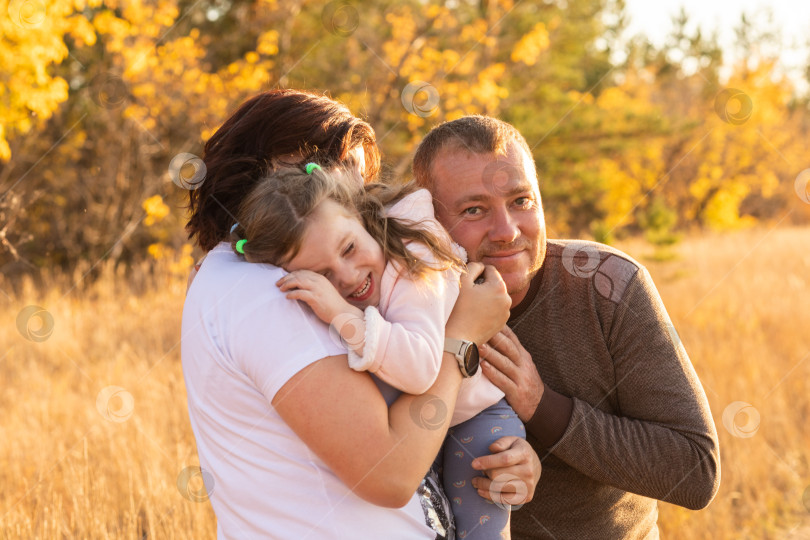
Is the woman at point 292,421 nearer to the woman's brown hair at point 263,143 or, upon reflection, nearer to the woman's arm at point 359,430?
the woman's arm at point 359,430

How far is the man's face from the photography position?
2143 mm

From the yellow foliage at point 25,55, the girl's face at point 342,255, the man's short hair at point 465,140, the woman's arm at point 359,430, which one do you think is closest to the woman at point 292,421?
the woman's arm at point 359,430

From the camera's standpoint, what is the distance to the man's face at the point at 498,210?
7.03ft

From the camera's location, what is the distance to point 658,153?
53.3 feet

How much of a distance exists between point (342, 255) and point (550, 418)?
0.76 m

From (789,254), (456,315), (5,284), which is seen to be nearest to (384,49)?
(5,284)

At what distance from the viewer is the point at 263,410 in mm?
1454

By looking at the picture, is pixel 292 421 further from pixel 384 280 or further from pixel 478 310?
pixel 478 310

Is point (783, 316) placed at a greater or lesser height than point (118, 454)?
lesser

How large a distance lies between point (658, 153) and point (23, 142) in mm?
12982

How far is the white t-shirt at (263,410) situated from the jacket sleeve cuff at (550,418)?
1.99 ft

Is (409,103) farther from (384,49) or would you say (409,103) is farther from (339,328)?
(339,328)

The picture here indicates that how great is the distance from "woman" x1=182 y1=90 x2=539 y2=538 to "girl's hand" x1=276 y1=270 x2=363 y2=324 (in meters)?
0.02

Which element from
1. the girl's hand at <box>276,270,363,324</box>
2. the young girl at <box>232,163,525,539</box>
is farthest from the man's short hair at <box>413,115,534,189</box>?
the girl's hand at <box>276,270,363,324</box>
